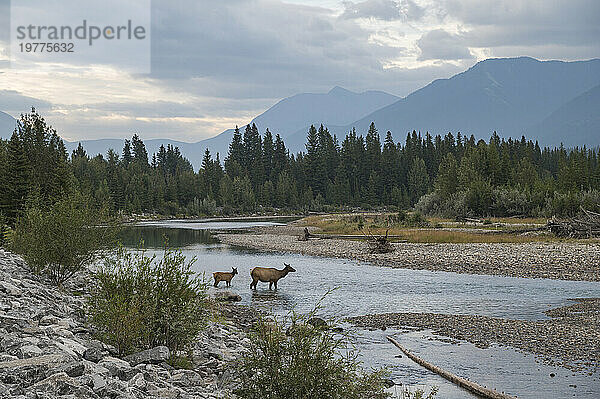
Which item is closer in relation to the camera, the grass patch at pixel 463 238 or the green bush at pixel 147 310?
the green bush at pixel 147 310

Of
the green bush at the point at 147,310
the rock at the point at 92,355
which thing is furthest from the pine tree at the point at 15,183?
the rock at the point at 92,355

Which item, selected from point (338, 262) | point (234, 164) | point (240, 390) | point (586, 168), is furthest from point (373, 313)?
point (234, 164)

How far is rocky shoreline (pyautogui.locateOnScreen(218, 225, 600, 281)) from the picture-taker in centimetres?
3012

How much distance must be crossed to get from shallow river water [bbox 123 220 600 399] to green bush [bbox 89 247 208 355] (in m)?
4.43

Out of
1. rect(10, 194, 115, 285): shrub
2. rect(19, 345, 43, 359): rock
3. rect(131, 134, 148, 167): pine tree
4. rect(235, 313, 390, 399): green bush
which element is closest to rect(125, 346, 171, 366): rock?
rect(19, 345, 43, 359): rock

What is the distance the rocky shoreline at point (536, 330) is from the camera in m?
14.1

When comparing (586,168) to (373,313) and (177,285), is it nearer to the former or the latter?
(373,313)

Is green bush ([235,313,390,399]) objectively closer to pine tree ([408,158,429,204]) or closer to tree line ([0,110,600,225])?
tree line ([0,110,600,225])

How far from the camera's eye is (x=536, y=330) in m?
16.9

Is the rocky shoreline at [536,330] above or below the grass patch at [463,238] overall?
below

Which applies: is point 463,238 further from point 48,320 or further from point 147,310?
point 48,320

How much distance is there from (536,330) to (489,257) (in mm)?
19297

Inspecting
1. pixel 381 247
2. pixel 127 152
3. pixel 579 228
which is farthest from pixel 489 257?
pixel 127 152

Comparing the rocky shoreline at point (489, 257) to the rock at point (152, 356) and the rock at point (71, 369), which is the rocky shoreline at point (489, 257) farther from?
the rock at point (71, 369)
